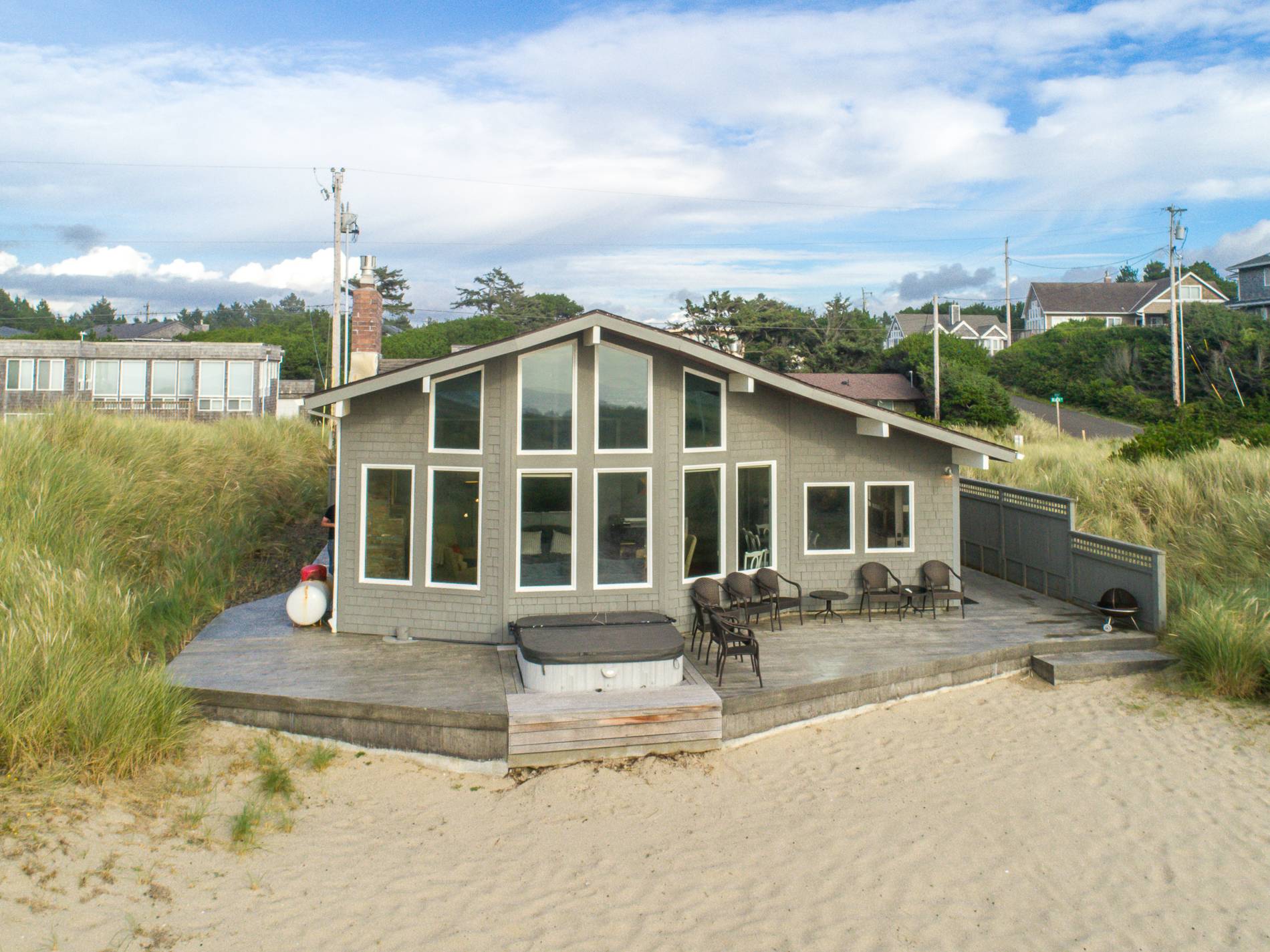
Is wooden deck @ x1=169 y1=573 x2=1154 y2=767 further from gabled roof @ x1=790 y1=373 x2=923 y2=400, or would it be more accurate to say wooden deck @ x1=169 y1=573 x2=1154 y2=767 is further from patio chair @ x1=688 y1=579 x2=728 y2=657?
gabled roof @ x1=790 y1=373 x2=923 y2=400

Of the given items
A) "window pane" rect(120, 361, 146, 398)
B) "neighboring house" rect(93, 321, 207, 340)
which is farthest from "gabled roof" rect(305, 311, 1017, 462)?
"neighboring house" rect(93, 321, 207, 340)

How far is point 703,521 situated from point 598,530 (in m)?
1.32

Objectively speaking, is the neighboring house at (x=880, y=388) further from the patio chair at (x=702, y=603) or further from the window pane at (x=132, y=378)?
the patio chair at (x=702, y=603)

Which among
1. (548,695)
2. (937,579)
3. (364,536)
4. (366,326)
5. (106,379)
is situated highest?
(106,379)

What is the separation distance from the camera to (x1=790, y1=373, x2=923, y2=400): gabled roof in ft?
119

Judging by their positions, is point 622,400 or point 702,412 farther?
point 702,412

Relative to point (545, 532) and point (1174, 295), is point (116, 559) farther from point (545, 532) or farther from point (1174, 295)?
point (1174, 295)

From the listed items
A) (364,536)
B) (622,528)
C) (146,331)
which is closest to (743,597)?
(622,528)

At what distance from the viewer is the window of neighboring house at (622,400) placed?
9.38m

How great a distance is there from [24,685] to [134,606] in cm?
264

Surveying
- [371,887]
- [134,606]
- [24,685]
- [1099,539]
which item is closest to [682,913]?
[371,887]

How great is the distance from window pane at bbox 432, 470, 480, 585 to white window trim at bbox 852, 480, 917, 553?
15.8ft

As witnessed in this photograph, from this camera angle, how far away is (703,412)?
32.5 ft

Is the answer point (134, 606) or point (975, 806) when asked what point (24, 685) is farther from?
point (975, 806)
